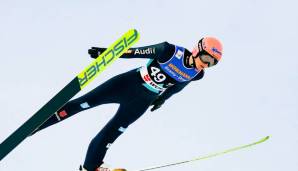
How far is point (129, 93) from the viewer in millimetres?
7234

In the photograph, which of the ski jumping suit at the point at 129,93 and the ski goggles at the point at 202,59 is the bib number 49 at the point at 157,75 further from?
the ski goggles at the point at 202,59

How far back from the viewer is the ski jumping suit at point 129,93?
23.1 feet

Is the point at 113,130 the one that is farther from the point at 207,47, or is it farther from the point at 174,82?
the point at 207,47

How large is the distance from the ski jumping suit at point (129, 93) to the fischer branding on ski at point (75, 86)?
548 mm

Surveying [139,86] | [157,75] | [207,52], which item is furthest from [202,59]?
[139,86]

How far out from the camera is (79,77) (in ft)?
20.7

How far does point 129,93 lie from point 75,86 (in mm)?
1038

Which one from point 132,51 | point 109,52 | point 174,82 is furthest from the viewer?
point 174,82

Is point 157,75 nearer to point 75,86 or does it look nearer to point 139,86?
point 139,86

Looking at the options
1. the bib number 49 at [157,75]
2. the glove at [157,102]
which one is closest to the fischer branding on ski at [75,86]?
the bib number 49 at [157,75]

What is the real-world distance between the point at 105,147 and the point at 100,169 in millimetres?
250

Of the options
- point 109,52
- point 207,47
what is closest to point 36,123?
point 109,52

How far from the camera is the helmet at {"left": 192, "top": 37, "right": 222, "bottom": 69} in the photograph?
6.91 m

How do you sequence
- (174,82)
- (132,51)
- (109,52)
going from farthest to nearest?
(174,82) < (132,51) < (109,52)
